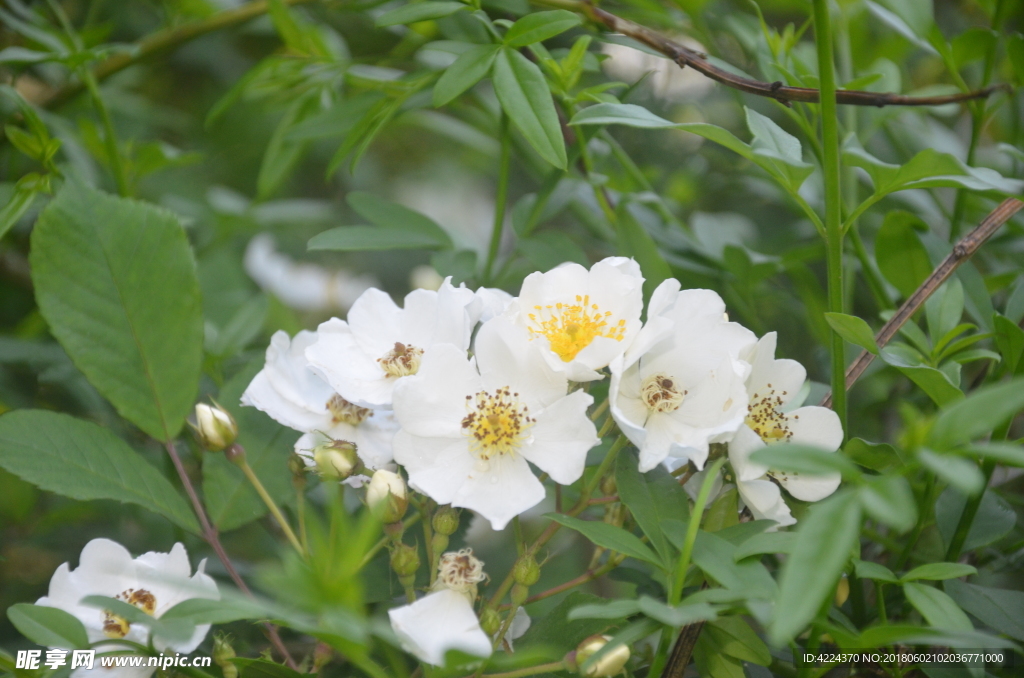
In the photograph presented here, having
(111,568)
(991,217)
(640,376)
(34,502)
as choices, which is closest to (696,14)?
(991,217)

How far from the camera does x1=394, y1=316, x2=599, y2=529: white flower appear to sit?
0.53 meters

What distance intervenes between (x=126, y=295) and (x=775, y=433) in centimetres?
52

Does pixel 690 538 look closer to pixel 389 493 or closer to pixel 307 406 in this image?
pixel 389 493

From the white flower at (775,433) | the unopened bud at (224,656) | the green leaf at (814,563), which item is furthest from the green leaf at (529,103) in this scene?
the unopened bud at (224,656)

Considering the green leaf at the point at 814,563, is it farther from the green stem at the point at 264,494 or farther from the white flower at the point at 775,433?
the green stem at the point at 264,494

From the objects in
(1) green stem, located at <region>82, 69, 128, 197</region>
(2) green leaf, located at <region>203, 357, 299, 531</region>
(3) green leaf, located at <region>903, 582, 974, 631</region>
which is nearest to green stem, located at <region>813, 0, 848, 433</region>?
(3) green leaf, located at <region>903, 582, 974, 631</region>

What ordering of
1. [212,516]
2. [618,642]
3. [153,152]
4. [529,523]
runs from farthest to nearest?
[529,523] → [153,152] → [212,516] → [618,642]

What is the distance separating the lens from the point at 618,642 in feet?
1.45

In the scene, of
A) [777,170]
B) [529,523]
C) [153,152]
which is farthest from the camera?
[529,523]

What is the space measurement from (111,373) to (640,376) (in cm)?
42

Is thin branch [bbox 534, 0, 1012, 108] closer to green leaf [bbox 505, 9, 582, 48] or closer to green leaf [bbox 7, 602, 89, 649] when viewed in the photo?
green leaf [bbox 505, 9, 582, 48]

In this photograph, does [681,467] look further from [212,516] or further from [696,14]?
[696,14]

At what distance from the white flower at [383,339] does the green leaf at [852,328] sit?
0.26 metres

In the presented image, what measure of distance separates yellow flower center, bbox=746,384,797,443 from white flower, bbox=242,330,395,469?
11.1 inches
